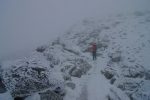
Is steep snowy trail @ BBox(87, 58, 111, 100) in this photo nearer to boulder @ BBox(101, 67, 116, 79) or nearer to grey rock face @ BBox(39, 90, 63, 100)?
boulder @ BBox(101, 67, 116, 79)

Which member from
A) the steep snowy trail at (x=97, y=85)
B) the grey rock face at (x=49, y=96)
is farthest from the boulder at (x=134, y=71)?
the grey rock face at (x=49, y=96)

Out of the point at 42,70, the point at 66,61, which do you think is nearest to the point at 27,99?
the point at 42,70

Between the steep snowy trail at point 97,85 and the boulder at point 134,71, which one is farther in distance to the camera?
the boulder at point 134,71

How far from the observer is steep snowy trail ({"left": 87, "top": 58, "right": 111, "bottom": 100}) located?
12447mm

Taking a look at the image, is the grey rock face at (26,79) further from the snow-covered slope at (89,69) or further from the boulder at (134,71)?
the boulder at (134,71)

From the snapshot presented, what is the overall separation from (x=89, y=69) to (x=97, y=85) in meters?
2.92

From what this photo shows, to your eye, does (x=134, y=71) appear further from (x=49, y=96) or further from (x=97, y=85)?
(x=49, y=96)

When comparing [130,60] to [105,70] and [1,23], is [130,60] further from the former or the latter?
[1,23]

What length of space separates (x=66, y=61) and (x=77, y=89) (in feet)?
15.9

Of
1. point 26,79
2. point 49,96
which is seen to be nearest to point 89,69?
point 49,96

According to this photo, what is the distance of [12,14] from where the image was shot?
9638 centimetres

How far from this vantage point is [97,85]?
45.6ft

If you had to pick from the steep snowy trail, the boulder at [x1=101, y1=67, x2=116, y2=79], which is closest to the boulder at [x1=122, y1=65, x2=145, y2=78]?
the boulder at [x1=101, y1=67, x2=116, y2=79]

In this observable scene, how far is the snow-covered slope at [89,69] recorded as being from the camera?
460 inches
